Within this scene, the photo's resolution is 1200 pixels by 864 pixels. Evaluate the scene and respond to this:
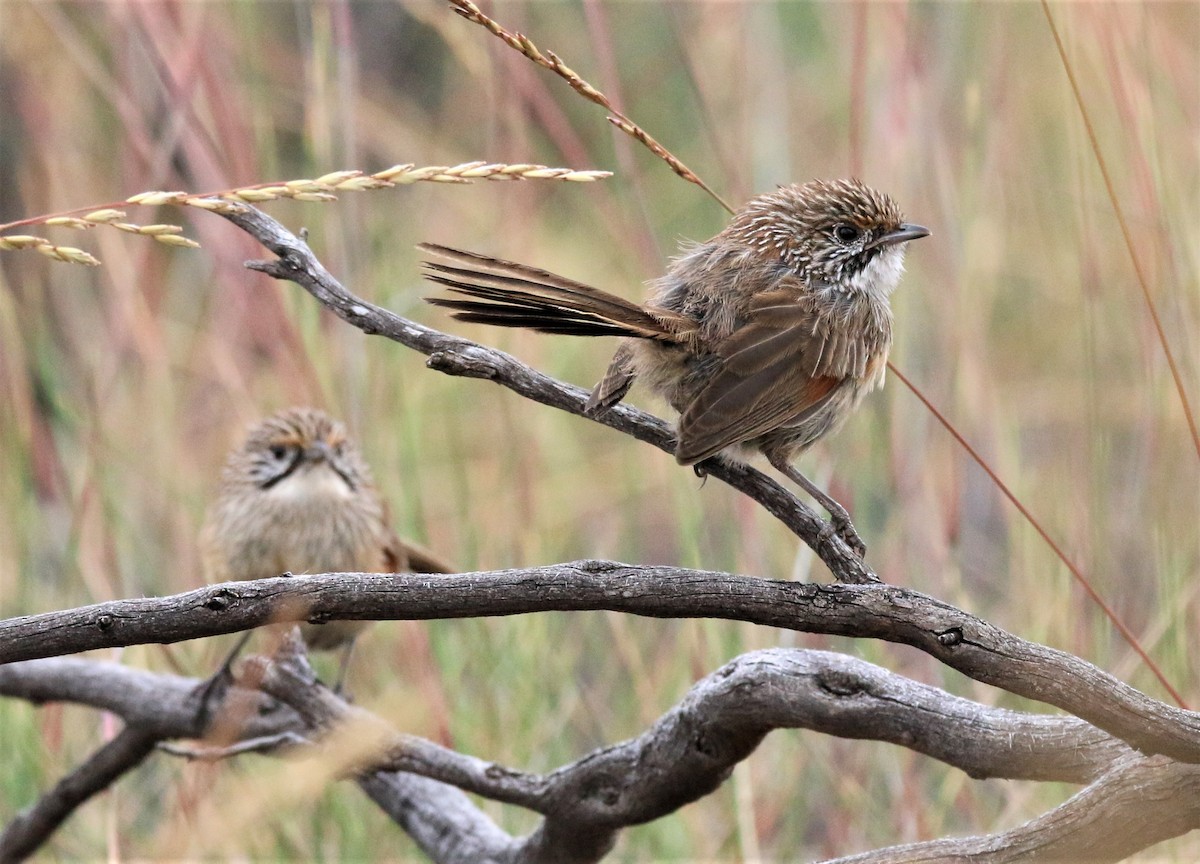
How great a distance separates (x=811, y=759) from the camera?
13.0 ft

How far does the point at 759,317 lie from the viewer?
10.1 ft

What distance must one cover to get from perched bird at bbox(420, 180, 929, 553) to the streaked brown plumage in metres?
1.50

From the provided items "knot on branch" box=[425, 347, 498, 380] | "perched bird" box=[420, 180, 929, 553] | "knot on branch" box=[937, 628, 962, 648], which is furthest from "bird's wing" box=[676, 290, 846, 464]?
"knot on branch" box=[937, 628, 962, 648]

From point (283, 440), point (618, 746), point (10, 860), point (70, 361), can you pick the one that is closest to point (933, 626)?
point (618, 746)

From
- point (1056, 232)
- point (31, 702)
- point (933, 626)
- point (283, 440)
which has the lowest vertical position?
point (933, 626)

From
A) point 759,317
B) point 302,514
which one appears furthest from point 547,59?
point 302,514

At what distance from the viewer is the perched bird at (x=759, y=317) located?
2553 millimetres

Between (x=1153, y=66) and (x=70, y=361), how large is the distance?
5049 millimetres

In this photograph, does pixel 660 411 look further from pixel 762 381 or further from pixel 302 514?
pixel 302 514

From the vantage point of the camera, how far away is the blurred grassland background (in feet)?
11.8

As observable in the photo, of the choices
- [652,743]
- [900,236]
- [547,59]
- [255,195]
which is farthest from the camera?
[900,236]

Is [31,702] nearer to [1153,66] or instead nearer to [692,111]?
[1153,66]

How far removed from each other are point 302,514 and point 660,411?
1.69 metres

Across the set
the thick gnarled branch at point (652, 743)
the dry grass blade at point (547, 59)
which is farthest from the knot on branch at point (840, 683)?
the dry grass blade at point (547, 59)
